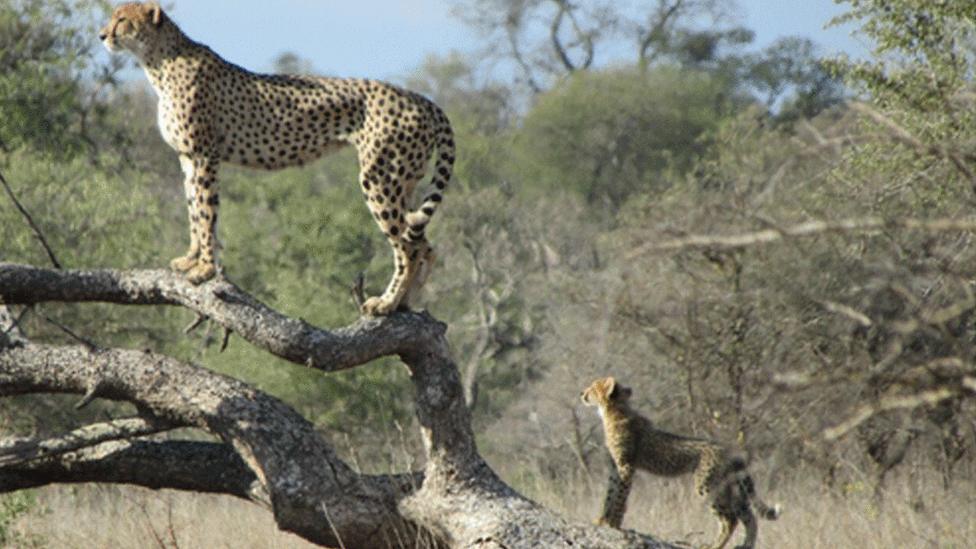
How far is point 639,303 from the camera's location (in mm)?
13359

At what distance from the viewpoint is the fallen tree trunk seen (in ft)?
21.4

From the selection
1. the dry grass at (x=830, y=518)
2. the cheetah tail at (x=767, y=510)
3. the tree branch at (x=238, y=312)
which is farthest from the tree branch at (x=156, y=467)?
the cheetah tail at (x=767, y=510)

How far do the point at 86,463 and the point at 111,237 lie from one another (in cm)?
768

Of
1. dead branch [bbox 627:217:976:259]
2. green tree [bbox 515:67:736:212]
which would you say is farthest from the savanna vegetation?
green tree [bbox 515:67:736:212]

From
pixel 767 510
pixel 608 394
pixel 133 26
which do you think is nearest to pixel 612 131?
pixel 608 394

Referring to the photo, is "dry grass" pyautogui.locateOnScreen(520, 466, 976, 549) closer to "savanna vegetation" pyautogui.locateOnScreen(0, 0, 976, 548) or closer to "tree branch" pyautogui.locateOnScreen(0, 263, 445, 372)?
"savanna vegetation" pyautogui.locateOnScreen(0, 0, 976, 548)

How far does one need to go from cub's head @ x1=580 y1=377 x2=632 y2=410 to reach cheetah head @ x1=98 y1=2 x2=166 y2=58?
2766 mm

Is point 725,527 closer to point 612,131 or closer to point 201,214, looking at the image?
point 201,214

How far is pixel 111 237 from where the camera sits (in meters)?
14.4

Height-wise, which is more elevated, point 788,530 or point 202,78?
point 202,78

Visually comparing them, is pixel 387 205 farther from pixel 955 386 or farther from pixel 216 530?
pixel 955 386

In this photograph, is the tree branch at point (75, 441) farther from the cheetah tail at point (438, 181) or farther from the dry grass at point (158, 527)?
the cheetah tail at point (438, 181)

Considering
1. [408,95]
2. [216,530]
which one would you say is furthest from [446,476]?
[216,530]

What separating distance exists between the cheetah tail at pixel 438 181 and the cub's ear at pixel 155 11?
1273mm
